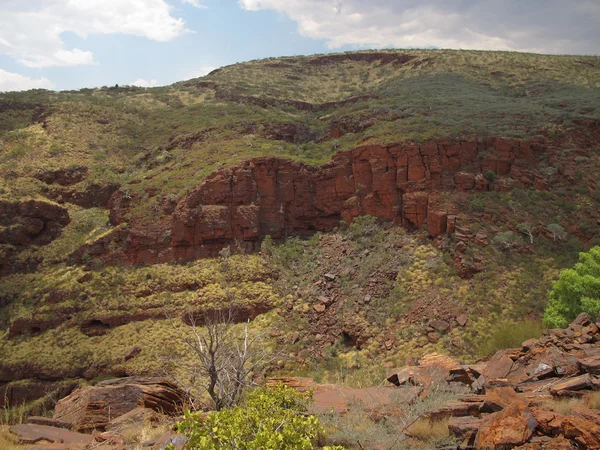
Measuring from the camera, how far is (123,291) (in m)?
27.9

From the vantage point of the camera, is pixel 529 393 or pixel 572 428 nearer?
pixel 572 428

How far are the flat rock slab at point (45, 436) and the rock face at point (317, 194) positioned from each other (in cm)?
2100

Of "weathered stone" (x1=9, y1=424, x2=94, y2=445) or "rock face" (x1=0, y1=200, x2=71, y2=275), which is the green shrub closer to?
"weathered stone" (x1=9, y1=424, x2=94, y2=445)

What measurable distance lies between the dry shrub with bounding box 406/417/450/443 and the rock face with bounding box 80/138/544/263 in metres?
20.4

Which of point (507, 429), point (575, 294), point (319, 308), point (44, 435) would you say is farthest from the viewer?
point (319, 308)

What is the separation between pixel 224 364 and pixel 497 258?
1798 centimetres

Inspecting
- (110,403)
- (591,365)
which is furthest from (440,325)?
(110,403)

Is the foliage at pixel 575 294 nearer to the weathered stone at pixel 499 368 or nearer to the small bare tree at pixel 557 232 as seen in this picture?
the small bare tree at pixel 557 232

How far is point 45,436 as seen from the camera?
8703mm

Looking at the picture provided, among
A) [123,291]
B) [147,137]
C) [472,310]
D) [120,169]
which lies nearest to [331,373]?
[472,310]

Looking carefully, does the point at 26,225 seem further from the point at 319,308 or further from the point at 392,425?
the point at 392,425

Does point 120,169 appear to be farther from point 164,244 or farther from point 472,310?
point 472,310

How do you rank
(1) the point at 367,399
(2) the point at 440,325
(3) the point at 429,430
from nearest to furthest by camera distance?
(3) the point at 429,430 < (1) the point at 367,399 < (2) the point at 440,325

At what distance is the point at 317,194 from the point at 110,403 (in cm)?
2350
